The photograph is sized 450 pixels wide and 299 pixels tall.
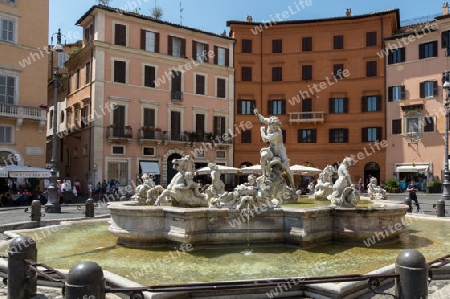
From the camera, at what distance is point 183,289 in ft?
13.8

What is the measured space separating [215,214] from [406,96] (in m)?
31.6

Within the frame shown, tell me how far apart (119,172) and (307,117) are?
1712cm

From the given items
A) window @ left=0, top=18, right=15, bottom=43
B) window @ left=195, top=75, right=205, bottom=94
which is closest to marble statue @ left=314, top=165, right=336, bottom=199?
window @ left=0, top=18, right=15, bottom=43

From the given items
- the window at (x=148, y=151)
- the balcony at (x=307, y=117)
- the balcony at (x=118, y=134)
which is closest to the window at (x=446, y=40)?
the balcony at (x=307, y=117)

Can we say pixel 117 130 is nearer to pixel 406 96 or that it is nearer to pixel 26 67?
pixel 26 67

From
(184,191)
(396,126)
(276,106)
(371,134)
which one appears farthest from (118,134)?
(184,191)

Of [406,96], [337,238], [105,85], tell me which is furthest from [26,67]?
[406,96]

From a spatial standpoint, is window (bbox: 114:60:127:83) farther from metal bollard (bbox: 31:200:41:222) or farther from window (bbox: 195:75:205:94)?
metal bollard (bbox: 31:200:41:222)

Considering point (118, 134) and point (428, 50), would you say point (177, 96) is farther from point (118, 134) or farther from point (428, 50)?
point (428, 50)

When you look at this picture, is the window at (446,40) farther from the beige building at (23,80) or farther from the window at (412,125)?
the beige building at (23,80)

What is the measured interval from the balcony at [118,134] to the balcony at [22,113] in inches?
196

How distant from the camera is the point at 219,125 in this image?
123 feet

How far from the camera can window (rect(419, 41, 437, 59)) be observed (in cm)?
3356

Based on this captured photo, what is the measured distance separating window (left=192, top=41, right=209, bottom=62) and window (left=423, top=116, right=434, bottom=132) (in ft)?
62.4
